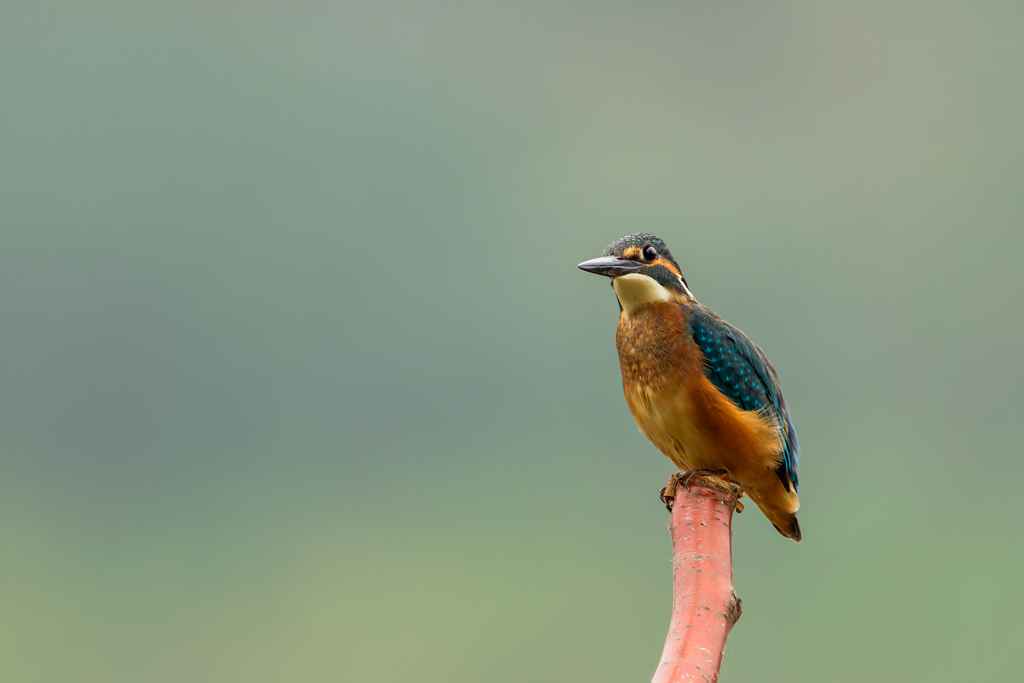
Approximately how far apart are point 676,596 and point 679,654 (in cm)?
14

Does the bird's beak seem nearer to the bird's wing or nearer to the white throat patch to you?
the white throat patch

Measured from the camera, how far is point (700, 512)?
3.84 feet

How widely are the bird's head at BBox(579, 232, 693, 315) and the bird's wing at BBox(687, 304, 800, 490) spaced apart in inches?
2.4

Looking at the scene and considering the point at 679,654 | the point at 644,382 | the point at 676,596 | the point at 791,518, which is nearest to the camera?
the point at 679,654

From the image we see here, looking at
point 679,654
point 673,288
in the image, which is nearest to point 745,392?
point 673,288

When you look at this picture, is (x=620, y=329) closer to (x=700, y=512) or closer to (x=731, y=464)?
(x=731, y=464)

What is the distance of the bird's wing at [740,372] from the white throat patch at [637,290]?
0.06 metres

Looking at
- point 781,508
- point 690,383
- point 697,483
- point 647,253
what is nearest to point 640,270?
point 647,253

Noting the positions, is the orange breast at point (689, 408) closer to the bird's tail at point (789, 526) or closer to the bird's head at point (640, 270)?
the bird's head at point (640, 270)

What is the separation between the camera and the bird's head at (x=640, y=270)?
140 centimetres

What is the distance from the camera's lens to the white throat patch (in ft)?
4.75

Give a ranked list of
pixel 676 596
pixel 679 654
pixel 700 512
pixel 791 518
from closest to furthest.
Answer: pixel 679 654 → pixel 676 596 → pixel 700 512 → pixel 791 518

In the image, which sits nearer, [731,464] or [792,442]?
[731,464]

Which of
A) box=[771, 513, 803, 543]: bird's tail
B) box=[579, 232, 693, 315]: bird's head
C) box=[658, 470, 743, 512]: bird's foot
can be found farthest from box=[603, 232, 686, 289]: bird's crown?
box=[771, 513, 803, 543]: bird's tail
